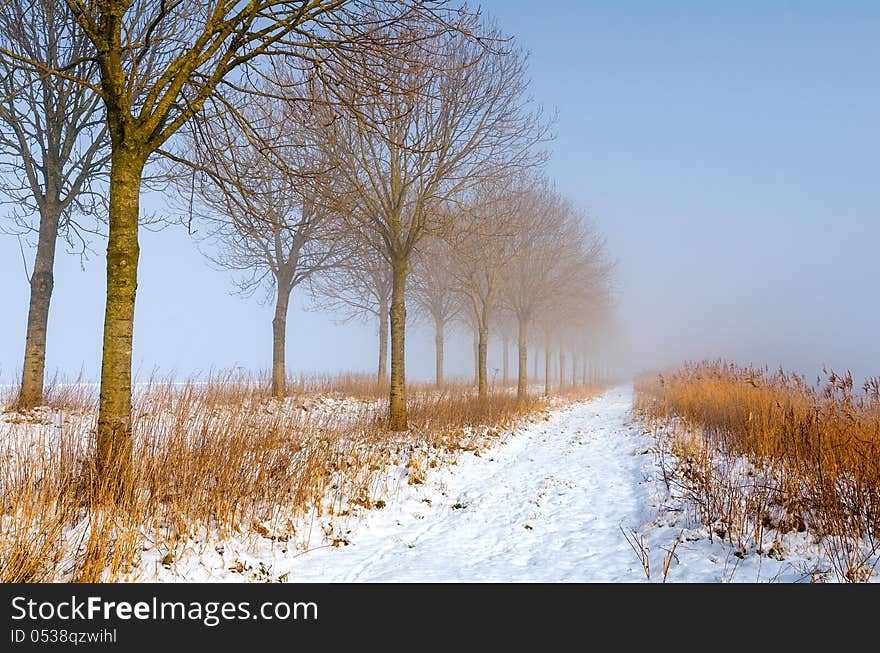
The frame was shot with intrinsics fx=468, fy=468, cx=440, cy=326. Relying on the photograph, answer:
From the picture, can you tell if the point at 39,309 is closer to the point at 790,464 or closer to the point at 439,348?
the point at 790,464

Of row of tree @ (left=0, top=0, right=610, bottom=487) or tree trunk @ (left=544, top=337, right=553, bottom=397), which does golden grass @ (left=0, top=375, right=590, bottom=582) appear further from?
tree trunk @ (left=544, top=337, right=553, bottom=397)

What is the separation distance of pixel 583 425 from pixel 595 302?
14.7 metres

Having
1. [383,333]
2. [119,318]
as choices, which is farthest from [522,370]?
[119,318]

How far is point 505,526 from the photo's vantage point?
4.87 meters

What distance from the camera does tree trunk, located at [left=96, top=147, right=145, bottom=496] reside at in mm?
4199

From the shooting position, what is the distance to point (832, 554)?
11.4 feet

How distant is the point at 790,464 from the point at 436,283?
15.9m

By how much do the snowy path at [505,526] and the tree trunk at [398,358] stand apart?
66.4 inches

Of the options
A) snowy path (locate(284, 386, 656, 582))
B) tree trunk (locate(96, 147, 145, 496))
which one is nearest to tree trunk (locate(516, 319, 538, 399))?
snowy path (locate(284, 386, 656, 582))

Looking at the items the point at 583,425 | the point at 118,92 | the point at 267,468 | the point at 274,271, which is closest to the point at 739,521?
the point at 267,468

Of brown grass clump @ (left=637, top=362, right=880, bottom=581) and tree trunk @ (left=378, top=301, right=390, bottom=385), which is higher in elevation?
tree trunk @ (left=378, top=301, right=390, bottom=385)

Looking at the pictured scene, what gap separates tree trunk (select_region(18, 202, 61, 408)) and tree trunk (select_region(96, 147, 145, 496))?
232 inches

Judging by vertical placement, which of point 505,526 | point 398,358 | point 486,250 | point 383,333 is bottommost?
point 505,526
